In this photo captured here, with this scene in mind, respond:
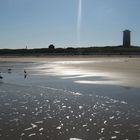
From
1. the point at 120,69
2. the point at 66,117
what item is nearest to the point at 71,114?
the point at 66,117

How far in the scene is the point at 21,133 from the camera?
32.7ft

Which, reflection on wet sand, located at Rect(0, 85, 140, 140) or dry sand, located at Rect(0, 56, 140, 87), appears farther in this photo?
dry sand, located at Rect(0, 56, 140, 87)

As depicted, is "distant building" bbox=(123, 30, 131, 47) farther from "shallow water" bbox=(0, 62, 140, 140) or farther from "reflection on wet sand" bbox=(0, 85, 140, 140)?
"reflection on wet sand" bbox=(0, 85, 140, 140)

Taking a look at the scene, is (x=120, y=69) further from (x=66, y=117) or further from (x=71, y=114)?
(x=66, y=117)

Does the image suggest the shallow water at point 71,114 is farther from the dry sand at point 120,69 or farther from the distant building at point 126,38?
the distant building at point 126,38

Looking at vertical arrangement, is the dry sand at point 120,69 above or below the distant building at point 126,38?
below

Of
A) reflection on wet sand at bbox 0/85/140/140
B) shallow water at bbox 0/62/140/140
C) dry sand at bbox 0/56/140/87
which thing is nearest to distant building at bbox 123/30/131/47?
dry sand at bbox 0/56/140/87

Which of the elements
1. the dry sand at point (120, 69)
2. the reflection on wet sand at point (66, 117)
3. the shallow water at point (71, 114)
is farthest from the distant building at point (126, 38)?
the reflection on wet sand at point (66, 117)

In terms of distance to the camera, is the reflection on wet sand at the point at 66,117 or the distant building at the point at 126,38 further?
the distant building at the point at 126,38

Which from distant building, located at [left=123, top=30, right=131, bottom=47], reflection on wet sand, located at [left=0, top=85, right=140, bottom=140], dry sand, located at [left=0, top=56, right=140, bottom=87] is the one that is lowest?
reflection on wet sand, located at [left=0, top=85, right=140, bottom=140]

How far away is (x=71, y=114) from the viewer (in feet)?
41.2

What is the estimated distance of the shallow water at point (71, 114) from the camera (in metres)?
9.85

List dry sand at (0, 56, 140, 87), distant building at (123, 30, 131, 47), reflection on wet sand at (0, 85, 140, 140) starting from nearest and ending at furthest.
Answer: reflection on wet sand at (0, 85, 140, 140) → dry sand at (0, 56, 140, 87) → distant building at (123, 30, 131, 47)

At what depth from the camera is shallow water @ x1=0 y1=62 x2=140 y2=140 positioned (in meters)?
9.85
